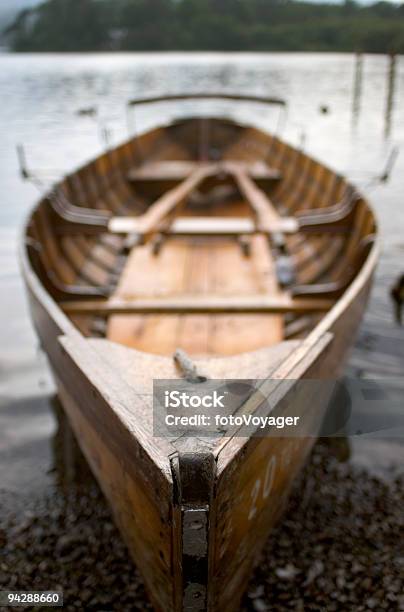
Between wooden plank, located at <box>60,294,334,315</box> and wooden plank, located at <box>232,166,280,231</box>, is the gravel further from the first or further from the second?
wooden plank, located at <box>232,166,280,231</box>

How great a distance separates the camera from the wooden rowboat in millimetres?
2637

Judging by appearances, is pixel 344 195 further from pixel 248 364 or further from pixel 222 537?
pixel 222 537

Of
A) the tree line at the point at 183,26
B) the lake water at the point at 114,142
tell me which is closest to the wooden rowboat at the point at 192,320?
the lake water at the point at 114,142

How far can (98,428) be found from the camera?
3.29 m

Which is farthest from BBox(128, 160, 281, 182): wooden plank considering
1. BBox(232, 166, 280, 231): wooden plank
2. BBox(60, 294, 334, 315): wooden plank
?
BBox(60, 294, 334, 315): wooden plank

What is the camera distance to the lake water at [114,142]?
6.05 meters

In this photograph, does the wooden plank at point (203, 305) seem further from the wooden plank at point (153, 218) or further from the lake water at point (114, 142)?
the wooden plank at point (153, 218)

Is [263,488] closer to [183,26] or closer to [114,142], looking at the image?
[114,142]

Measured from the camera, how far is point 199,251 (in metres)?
7.87

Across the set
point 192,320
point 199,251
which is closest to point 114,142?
point 199,251

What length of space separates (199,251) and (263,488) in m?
5.02

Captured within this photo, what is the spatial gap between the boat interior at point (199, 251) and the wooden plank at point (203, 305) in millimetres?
10

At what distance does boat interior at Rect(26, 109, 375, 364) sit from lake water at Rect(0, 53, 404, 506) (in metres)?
1.27

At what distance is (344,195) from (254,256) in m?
1.46
